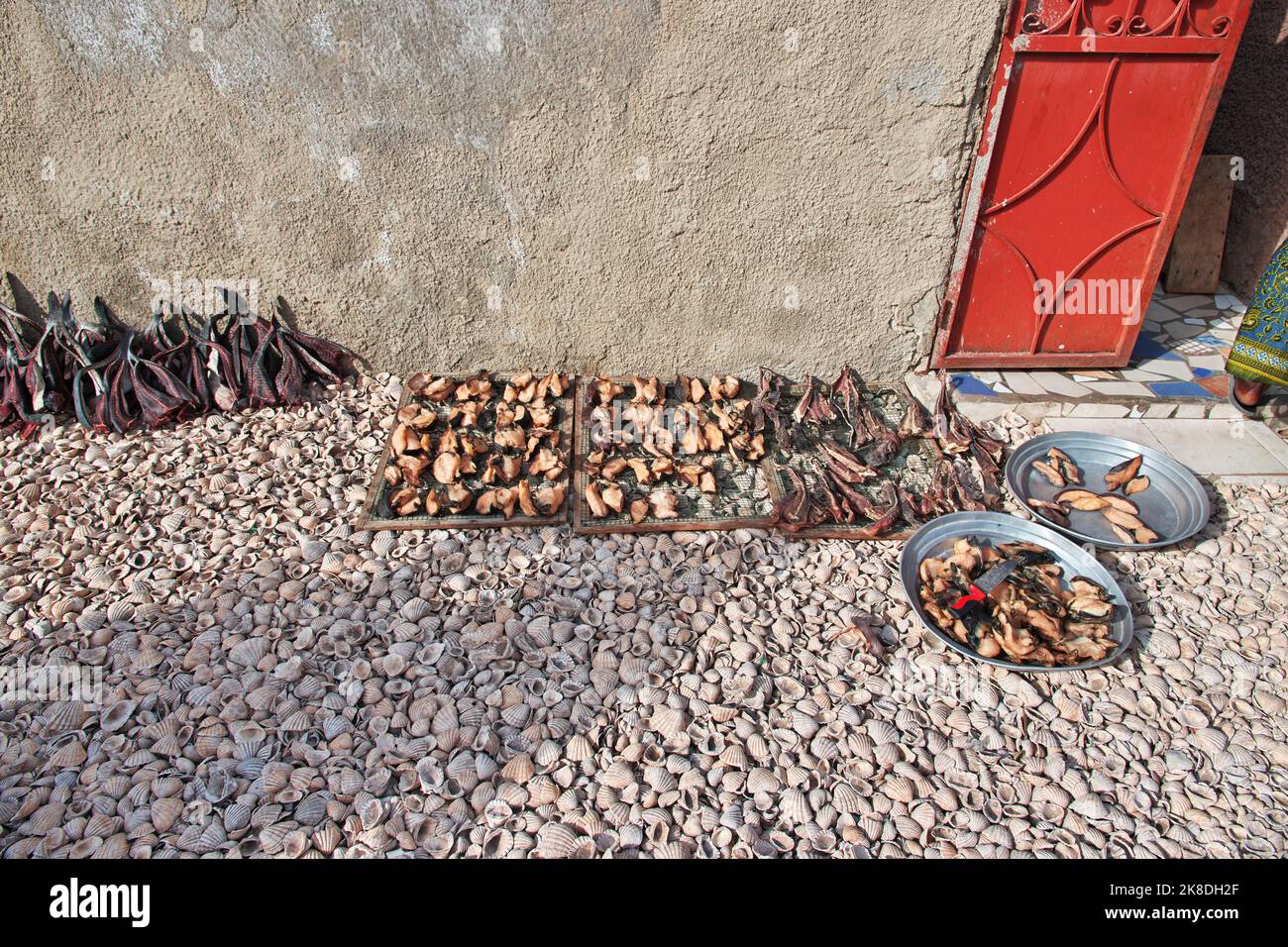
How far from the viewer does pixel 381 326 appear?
445 cm

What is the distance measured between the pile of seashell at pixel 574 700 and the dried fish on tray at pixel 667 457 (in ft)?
0.52

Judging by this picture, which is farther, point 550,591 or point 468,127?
point 468,127

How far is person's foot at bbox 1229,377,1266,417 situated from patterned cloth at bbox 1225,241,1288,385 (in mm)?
210

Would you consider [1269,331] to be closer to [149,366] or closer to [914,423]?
[914,423]

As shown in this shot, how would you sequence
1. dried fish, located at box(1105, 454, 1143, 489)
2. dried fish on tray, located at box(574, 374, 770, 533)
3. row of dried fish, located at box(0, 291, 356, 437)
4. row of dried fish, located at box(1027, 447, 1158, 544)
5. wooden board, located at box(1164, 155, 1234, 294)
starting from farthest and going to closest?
wooden board, located at box(1164, 155, 1234, 294) < row of dried fish, located at box(0, 291, 356, 437) < dried fish, located at box(1105, 454, 1143, 489) < dried fish on tray, located at box(574, 374, 770, 533) < row of dried fish, located at box(1027, 447, 1158, 544)

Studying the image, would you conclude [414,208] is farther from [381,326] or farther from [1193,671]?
[1193,671]

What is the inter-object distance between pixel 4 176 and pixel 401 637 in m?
3.43

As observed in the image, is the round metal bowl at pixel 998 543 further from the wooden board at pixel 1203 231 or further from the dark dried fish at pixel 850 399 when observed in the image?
the wooden board at pixel 1203 231

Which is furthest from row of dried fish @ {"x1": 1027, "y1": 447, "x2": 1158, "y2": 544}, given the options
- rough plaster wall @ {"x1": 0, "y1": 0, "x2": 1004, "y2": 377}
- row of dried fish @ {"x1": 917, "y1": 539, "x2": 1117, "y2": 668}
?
rough plaster wall @ {"x1": 0, "y1": 0, "x2": 1004, "y2": 377}

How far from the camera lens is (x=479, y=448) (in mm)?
4008

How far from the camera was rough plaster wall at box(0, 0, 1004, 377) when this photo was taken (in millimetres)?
3672

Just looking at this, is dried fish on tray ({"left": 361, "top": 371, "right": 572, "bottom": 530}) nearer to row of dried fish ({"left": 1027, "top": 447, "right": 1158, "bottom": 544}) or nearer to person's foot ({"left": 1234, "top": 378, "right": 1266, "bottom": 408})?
row of dried fish ({"left": 1027, "top": 447, "right": 1158, "bottom": 544})

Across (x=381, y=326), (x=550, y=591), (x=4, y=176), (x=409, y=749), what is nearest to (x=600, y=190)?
(x=381, y=326)

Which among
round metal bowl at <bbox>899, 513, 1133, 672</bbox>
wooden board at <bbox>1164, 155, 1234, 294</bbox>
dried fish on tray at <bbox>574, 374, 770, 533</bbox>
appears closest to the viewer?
round metal bowl at <bbox>899, 513, 1133, 672</bbox>
